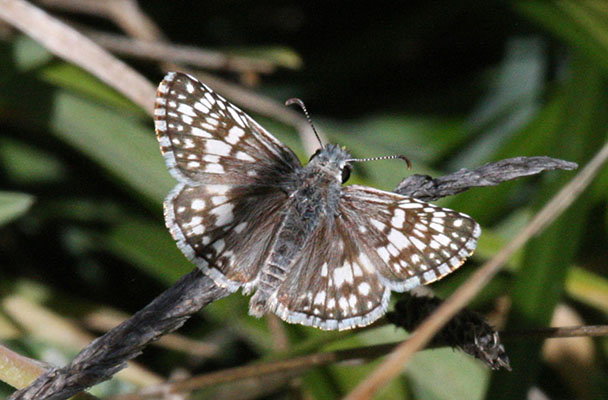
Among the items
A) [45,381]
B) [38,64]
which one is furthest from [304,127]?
[45,381]

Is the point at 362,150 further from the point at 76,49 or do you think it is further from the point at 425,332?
the point at 425,332

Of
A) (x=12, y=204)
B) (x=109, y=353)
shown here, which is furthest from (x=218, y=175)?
(x=109, y=353)

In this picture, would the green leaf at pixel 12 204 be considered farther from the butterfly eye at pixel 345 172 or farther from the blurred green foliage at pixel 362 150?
the butterfly eye at pixel 345 172

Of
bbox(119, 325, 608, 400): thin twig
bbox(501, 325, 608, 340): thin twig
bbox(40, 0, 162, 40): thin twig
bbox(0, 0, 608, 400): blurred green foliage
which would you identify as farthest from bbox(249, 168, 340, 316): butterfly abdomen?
bbox(40, 0, 162, 40): thin twig

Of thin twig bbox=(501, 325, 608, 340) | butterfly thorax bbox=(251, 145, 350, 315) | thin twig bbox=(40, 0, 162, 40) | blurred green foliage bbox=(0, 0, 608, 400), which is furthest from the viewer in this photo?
thin twig bbox=(40, 0, 162, 40)

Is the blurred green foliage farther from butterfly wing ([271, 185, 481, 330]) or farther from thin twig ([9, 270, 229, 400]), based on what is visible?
thin twig ([9, 270, 229, 400])

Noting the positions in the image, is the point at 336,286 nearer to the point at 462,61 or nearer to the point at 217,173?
the point at 217,173

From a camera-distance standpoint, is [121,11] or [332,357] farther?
[121,11]

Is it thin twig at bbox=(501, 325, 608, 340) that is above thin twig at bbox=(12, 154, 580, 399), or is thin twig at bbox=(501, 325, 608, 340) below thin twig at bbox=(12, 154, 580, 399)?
below
